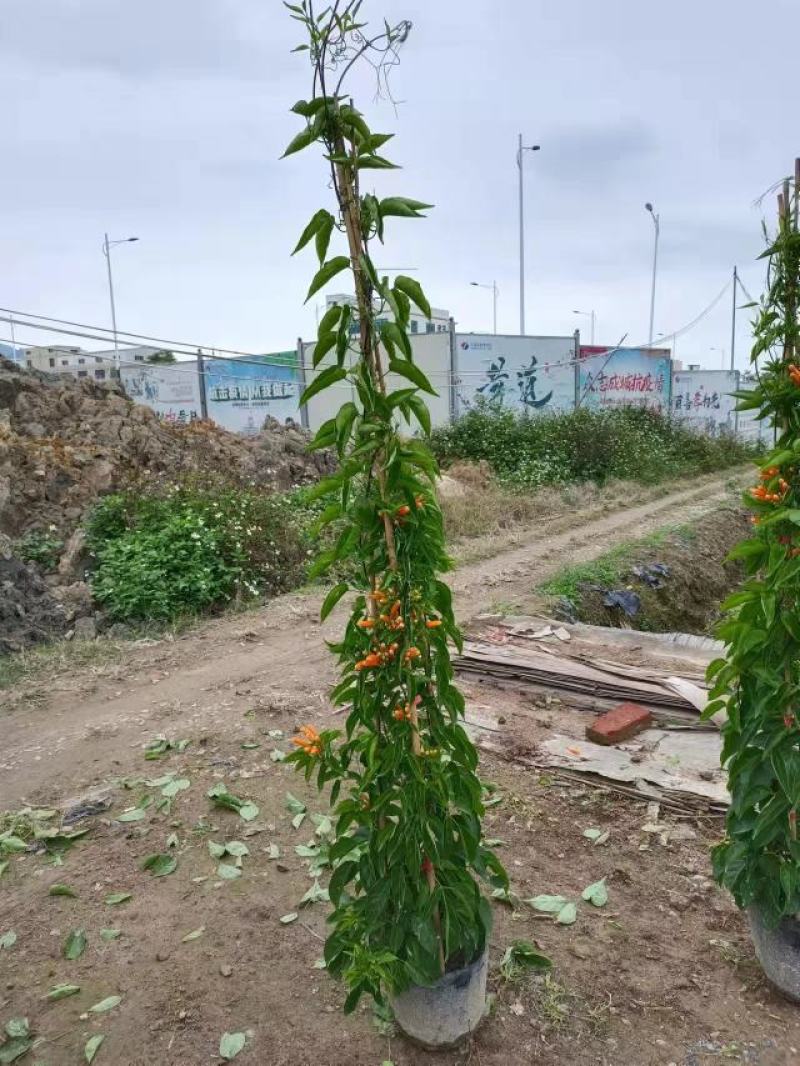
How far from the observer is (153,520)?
7918 mm

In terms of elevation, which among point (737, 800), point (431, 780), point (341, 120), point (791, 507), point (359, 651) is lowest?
point (737, 800)

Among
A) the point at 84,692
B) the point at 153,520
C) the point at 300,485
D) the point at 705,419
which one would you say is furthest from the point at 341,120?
the point at 705,419

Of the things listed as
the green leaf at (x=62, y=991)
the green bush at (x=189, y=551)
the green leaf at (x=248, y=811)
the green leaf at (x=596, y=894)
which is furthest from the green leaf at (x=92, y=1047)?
the green bush at (x=189, y=551)

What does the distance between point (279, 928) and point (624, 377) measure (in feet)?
81.9

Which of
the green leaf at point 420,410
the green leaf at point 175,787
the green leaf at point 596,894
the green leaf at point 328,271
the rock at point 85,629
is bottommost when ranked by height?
the green leaf at point 596,894

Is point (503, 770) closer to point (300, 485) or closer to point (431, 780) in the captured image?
point (431, 780)

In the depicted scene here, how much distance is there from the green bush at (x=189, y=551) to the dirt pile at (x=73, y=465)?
0.96 feet

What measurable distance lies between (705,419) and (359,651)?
91.3 feet

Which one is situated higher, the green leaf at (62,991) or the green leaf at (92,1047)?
the green leaf at (92,1047)

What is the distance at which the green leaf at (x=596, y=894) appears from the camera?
3.05 meters

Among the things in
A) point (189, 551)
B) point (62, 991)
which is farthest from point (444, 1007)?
point (189, 551)

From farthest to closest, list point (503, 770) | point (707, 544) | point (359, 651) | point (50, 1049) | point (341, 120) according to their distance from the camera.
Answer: point (707, 544)
point (503, 770)
point (50, 1049)
point (359, 651)
point (341, 120)

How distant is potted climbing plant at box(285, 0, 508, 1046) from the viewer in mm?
1854

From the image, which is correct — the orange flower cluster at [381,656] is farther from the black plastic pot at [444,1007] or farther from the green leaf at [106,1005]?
the green leaf at [106,1005]
